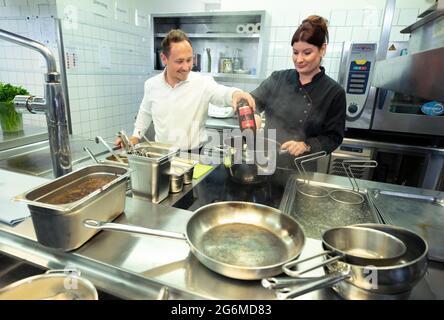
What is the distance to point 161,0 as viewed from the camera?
157 inches

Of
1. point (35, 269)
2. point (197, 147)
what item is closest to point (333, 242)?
point (35, 269)

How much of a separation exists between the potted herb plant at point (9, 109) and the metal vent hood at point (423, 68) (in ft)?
6.55

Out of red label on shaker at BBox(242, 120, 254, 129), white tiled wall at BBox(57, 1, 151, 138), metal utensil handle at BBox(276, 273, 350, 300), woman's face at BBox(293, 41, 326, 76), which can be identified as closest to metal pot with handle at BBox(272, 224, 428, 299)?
metal utensil handle at BBox(276, 273, 350, 300)

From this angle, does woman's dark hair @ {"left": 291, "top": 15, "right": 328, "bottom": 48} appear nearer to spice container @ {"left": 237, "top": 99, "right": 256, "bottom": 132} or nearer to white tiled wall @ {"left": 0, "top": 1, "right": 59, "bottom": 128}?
spice container @ {"left": 237, "top": 99, "right": 256, "bottom": 132}

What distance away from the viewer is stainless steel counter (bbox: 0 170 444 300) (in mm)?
641

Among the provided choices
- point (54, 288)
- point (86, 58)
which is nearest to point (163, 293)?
point (54, 288)

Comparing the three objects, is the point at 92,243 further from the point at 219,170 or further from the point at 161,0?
the point at 161,0

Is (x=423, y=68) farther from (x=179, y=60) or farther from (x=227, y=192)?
(x=179, y=60)

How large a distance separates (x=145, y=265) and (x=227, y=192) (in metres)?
0.58

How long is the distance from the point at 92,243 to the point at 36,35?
3.02 m

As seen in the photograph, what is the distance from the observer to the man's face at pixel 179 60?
1814mm

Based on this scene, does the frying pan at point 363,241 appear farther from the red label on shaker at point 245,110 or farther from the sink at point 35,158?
the sink at point 35,158

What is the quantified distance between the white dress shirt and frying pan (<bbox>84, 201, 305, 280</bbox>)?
125cm

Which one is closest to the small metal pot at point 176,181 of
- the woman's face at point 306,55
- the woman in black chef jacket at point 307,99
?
the woman in black chef jacket at point 307,99
